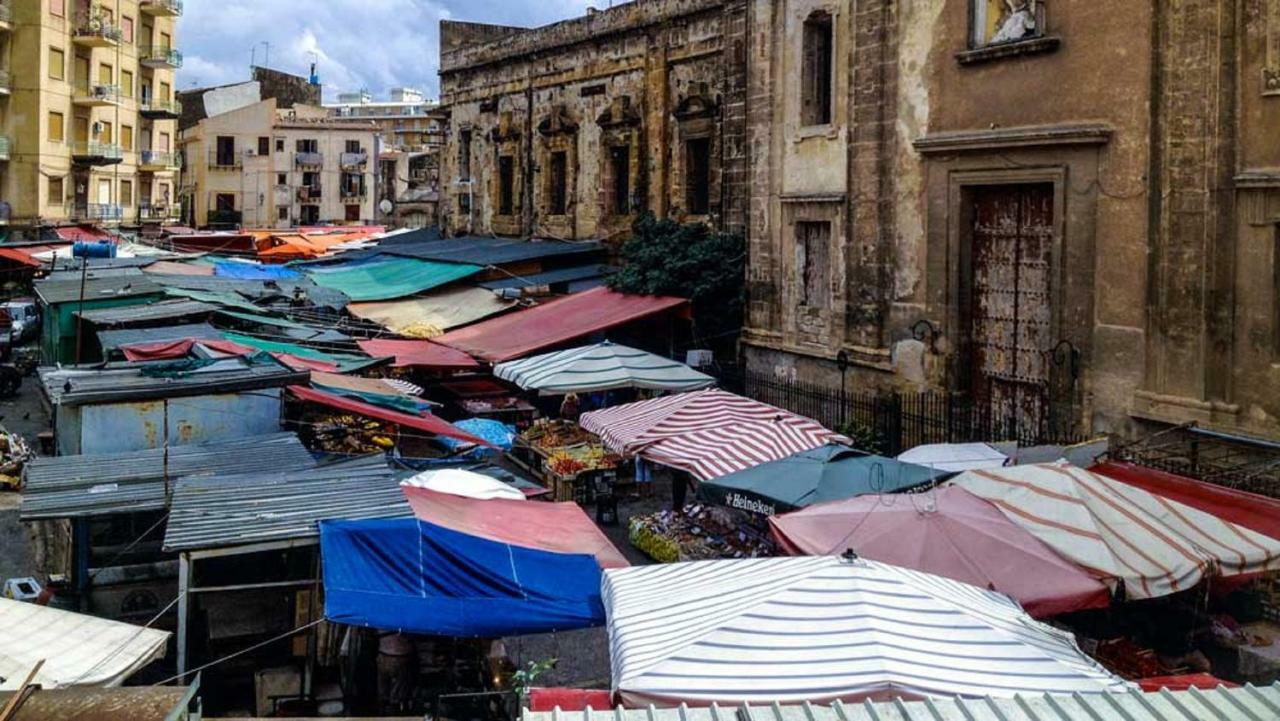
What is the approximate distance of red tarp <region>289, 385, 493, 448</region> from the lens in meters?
13.7

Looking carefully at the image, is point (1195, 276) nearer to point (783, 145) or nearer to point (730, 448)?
point (730, 448)

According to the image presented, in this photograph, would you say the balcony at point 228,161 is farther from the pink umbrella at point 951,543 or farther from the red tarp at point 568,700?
the red tarp at point 568,700

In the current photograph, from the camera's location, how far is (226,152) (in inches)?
2493

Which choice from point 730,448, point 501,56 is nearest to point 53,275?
point 501,56

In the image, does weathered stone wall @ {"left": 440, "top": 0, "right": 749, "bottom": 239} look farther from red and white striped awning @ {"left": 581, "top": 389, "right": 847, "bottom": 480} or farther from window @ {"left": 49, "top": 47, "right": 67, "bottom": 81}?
window @ {"left": 49, "top": 47, "right": 67, "bottom": 81}

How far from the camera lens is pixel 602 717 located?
4344 millimetres

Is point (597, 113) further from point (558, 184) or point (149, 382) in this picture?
point (149, 382)

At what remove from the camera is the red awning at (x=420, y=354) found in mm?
20078

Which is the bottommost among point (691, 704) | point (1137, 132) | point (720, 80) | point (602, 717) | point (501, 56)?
point (691, 704)

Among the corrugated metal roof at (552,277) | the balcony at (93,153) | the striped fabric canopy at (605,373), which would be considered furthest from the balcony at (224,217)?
the striped fabric canopy at (605,373)

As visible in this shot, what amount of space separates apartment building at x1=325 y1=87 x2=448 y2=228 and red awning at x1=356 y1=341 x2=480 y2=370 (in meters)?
15.9

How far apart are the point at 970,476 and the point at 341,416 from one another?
7799mm

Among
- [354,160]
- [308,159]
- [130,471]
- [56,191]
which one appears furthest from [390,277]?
[354,160]

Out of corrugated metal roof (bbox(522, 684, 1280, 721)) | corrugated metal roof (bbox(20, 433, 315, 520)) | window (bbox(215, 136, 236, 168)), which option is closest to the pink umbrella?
corrugated metal roof (bbox(522, 684, 1280, 721))
